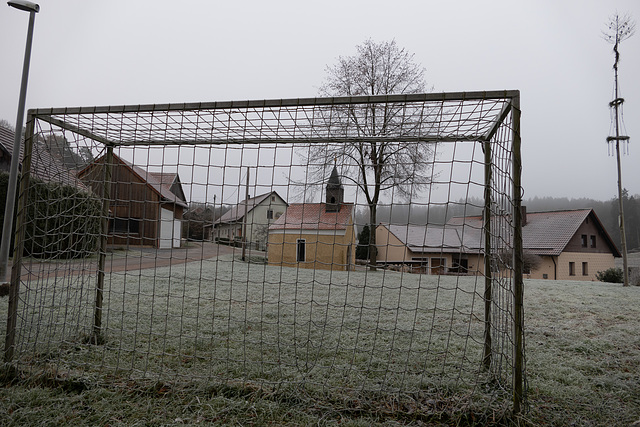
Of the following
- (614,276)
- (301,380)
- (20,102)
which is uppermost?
(20,102)

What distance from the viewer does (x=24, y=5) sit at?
19.8ft

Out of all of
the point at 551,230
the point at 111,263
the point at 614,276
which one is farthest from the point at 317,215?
the point at 551,230

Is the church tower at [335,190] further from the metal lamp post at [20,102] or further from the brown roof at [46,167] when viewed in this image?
the metal lamp post at [20,102]

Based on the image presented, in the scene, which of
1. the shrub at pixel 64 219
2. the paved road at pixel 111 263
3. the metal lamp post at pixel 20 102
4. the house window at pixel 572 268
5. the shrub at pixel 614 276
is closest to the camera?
the shrub at pixel 64 219

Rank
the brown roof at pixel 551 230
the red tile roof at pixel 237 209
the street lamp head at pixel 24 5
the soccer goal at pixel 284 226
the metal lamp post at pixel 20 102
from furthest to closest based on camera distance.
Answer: the brown roof at pixel 551 230, the street lamp head at pixel 24 5, the metal lamp post at pixel 20 102, the red tile roof at pixel 237 209, the soccer goal at pixel 284 226

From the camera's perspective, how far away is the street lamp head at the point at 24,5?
5965 mm

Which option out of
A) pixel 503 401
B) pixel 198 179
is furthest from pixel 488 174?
pixel 198 179

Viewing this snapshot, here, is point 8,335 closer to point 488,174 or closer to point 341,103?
point 341,103

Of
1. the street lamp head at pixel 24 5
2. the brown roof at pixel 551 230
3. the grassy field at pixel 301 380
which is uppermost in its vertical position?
the street lamp head at pixel 24 5

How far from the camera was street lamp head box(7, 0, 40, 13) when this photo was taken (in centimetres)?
596

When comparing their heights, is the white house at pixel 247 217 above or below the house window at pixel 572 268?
above

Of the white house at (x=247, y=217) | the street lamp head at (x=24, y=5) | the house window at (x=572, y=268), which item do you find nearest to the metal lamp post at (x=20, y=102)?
the street lamp head at (x=24, y=5)

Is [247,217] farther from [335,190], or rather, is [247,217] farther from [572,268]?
[572,268]

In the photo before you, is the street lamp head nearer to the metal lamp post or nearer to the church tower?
the metal lamp post
